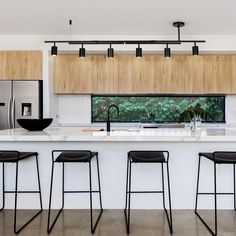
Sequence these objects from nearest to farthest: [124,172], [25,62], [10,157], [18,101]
Result: [10,157] → [124,172] → [18,101] → [25,62]

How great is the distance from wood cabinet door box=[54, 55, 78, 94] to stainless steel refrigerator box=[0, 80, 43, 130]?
49 cm

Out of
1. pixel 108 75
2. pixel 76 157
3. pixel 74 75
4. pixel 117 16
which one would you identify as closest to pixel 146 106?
pixel 108 75

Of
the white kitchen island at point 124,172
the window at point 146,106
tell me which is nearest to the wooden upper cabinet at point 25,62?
the window at point 146,106

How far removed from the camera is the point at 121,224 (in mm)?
2820

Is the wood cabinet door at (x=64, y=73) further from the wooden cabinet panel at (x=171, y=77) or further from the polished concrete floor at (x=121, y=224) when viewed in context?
the polished concrete floor at (x=121, y=224)

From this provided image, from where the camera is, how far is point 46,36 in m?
4.93

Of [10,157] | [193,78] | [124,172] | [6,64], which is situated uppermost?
[6,64]

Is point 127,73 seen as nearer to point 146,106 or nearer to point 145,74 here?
point 145,74

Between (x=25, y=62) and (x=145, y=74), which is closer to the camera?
(x=25, y=62)

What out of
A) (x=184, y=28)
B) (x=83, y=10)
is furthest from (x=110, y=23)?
(x=184, y=28)

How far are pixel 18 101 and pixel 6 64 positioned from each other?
0.75 m

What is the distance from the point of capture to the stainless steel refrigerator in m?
4.72

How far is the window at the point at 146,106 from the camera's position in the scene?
18.9 ft

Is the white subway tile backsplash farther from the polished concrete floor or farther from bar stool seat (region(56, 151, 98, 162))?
bar stool seat (region(56, 151, 98, 162))
